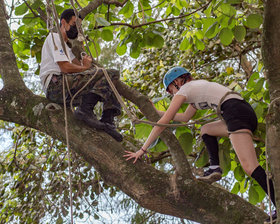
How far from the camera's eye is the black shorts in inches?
93.0

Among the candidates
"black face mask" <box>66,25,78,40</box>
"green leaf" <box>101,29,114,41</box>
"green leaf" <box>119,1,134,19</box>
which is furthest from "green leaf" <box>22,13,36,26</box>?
"green leaf" <box>119,1,134,19</box>

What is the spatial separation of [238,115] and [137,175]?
0.81 m

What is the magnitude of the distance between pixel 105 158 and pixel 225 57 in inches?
131

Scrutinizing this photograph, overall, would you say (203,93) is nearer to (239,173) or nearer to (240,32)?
(240,32)

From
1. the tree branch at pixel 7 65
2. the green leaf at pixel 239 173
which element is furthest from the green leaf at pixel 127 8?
the green leaf at pixel 239 173

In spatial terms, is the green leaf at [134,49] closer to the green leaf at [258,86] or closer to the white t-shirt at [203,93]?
the white t-shirt at [203,93]

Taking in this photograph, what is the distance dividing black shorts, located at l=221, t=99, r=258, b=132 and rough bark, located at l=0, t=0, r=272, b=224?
0.44m

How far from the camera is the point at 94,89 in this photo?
2.60 m

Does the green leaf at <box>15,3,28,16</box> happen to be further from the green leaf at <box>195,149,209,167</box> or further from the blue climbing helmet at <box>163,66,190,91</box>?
the green leaf at <box>195,149,209,167</box>

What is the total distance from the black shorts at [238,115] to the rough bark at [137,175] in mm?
436

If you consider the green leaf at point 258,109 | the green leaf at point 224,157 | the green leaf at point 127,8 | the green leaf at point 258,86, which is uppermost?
the green leaf at point 127,8

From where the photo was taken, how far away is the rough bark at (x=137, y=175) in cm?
196

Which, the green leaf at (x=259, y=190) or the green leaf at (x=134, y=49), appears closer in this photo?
the green leaf at (x=259, y=190)

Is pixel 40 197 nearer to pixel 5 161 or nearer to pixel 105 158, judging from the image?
pixel 5 161
